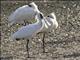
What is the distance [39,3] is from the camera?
55.5ft

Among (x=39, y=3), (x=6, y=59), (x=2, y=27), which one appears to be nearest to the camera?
(x=6, y=59)

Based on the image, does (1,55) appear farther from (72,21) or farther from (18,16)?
(72,21)

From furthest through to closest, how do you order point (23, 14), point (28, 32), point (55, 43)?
point (23, 14)
point (55, 43)
point (28, 32)

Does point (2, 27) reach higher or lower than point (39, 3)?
lower

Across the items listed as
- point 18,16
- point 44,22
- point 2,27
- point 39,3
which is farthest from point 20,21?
point 39,3

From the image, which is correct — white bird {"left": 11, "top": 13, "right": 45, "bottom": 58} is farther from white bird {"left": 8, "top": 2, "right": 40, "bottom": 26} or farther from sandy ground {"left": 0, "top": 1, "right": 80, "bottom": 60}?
white bird {"left": 8, "top": 2, "right": 40, "bottom": 26}

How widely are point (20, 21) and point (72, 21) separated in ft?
7.01

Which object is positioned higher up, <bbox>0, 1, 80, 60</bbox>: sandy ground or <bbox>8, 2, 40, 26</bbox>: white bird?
<bbox>8, 2, 40, 26</bbox>: white bird

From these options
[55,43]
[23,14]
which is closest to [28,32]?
[55,43]

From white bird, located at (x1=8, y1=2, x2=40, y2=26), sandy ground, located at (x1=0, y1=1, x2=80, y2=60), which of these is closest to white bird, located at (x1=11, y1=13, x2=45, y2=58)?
sandy ground, located at (x1=0, y1=1, x2=80, y2=60)

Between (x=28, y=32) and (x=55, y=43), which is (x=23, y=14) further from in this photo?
(x=28, y=32)

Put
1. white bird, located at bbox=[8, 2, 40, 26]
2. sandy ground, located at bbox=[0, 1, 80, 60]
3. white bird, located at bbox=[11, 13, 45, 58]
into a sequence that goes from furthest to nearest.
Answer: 1. white bird, located at bbox=[8, 2, 40, 26]
2. sandy ground, located at bbox=[0, 1, 80, 60]
3. white bird, located at bbox=[11, 13, 45, 58]

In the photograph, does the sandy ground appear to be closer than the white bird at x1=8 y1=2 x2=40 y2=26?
Yes

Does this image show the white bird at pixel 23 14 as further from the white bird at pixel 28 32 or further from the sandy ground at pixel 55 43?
the white bird at pixel 28 32
